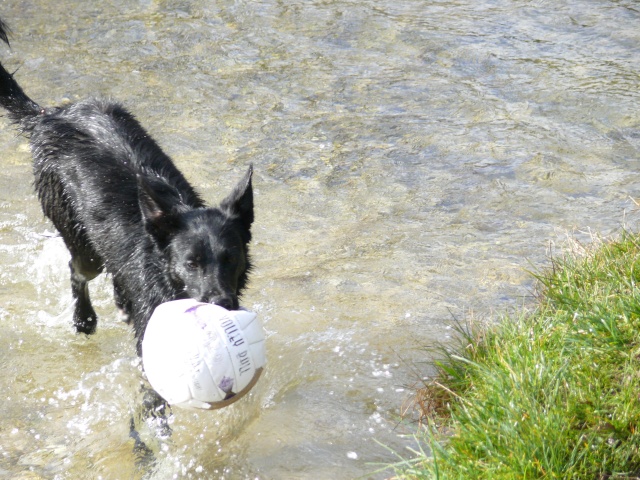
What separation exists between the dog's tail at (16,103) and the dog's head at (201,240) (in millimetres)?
1665

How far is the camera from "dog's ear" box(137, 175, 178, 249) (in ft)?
14.3

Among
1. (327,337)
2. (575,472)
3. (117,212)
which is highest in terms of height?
(575,472)

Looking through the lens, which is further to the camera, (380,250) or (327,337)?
(380,250)

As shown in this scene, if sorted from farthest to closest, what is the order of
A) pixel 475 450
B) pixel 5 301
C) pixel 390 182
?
pixel 390 182 < pixel 5 301 < pixel 475 450

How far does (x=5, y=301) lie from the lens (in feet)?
19.1

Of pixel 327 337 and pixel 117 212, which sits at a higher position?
pixel 117 212

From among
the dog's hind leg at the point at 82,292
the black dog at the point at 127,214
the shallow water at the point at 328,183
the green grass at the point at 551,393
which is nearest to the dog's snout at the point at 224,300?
the black dog at the point at 127,214

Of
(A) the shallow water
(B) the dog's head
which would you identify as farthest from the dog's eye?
(A) the shallow water

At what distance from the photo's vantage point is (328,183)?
6988 mm

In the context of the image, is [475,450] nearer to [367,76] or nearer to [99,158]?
[99,158]

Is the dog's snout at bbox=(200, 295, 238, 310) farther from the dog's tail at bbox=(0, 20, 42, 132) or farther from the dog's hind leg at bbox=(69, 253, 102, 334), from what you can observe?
the dog's tail at bbox=(0, 20, 42, 132)

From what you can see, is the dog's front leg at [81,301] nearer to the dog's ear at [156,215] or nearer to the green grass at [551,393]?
the dog's ear at [156,215]

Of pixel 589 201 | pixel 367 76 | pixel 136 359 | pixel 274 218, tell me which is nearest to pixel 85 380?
pixel 136 359

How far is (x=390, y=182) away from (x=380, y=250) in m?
1.06
